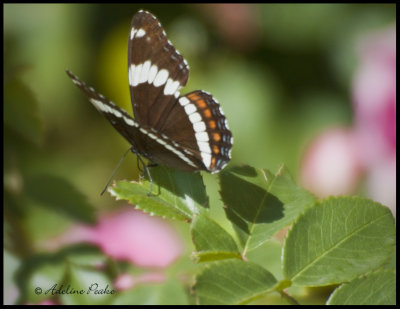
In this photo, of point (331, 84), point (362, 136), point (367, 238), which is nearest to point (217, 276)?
point (367, 238)

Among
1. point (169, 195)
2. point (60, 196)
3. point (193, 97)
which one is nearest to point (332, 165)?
point (193, 97)

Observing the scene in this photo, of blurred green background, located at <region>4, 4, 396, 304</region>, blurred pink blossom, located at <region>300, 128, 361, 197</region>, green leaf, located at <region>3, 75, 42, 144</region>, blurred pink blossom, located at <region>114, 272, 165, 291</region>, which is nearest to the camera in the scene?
blurred pink blossom, located at <region>114, 272, 165, 291</region>

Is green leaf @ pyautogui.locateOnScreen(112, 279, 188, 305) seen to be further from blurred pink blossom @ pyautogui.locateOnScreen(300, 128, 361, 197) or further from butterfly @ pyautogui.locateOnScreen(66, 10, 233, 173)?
blurred pink blossom @ pyautogui.locateOnScreen(300, 128, 361, 197)

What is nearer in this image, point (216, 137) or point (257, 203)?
point (257, 203)

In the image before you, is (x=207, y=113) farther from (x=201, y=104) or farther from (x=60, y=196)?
(x=60, y=196)

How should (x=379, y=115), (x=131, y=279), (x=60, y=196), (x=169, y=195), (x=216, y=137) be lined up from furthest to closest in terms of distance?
(x=379, y=115), (x=216, y=137), (x=60, y=196), (x=131, y=279), (x=169, y=195)

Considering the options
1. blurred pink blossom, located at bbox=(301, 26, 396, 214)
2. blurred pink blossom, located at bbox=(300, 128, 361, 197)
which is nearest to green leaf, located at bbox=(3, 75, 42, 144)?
blurred pink blossom, located at bbox=(301, 26, 396, 214)

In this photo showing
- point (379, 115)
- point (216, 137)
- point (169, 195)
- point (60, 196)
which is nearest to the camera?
point (169, 195)

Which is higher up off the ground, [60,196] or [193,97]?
[193,97]
